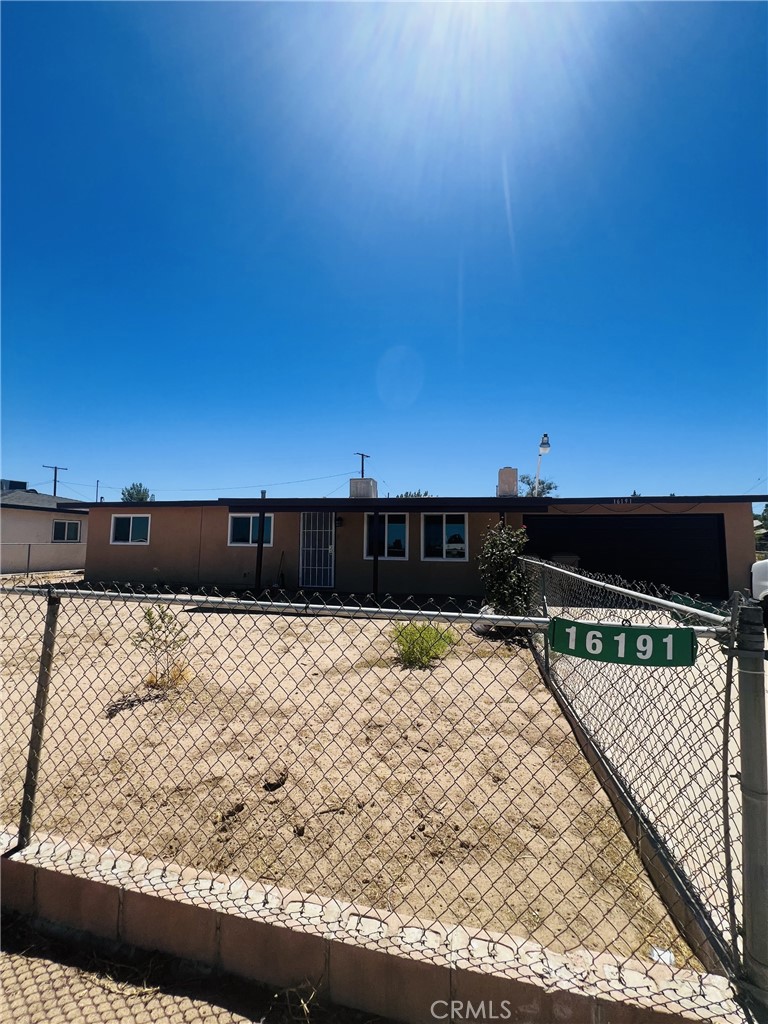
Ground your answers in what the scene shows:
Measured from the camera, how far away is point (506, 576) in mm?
8234

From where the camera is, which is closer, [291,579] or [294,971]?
[294,971]

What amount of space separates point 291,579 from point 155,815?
1140 cm

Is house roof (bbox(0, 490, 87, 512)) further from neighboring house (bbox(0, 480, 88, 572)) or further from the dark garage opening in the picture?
the dark garage opening

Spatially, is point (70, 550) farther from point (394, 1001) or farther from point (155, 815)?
point (394, 1001)

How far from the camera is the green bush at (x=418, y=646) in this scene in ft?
19.5

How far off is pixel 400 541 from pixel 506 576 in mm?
5401

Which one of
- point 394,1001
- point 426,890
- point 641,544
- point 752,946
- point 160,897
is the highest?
point 641,544

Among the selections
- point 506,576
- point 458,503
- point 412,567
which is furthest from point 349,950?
point 412,567

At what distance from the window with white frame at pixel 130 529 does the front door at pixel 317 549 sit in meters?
5.41

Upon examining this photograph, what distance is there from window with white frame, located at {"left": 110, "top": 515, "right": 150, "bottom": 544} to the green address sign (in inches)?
633

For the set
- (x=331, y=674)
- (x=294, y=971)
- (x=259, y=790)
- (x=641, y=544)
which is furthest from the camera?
(x=641, y=544)

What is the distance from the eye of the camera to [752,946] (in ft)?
4.49

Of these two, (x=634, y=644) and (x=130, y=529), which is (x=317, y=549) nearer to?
(x=130, y=529)

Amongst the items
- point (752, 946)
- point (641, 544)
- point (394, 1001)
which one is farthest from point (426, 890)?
point (641, 544)
